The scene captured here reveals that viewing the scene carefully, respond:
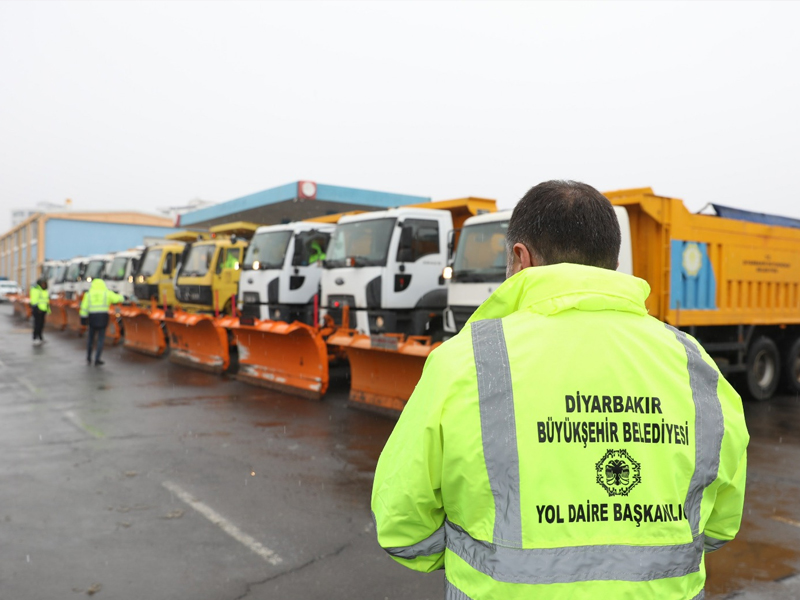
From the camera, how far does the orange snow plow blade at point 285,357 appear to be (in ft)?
33.0

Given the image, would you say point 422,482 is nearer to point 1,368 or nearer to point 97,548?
point 97,548

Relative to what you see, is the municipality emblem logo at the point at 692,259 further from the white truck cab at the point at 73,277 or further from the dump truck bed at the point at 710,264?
the white truck cab at the point at 73,277

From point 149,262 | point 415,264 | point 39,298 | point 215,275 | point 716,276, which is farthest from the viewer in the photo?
point 39,298

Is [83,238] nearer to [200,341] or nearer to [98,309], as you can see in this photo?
[98,309]

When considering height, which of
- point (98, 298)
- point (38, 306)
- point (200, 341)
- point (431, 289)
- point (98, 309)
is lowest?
point (200, 341)

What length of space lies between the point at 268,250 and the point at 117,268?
473 inches

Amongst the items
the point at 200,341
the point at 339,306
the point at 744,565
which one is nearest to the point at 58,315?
the point at 200,341

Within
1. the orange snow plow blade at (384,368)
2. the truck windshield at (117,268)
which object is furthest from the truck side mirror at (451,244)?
the truck windshield at (117,268)

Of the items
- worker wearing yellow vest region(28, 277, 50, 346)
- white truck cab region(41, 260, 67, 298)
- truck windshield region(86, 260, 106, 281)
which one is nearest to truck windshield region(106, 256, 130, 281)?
truck windshield region(86, 260, 106, 281)

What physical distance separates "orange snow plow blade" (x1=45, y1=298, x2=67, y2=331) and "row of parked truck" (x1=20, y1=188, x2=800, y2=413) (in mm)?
13942

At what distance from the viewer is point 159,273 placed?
706 inches

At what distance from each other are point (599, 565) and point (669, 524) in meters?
0.18

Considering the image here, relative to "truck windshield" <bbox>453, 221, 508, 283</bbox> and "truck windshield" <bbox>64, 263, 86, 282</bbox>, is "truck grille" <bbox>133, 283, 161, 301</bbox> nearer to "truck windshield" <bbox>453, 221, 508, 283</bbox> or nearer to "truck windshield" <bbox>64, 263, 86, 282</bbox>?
"truck windshield" <bbox>64, 263, 86, 282</bbox>

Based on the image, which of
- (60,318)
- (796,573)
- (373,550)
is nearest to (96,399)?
(373,550)
